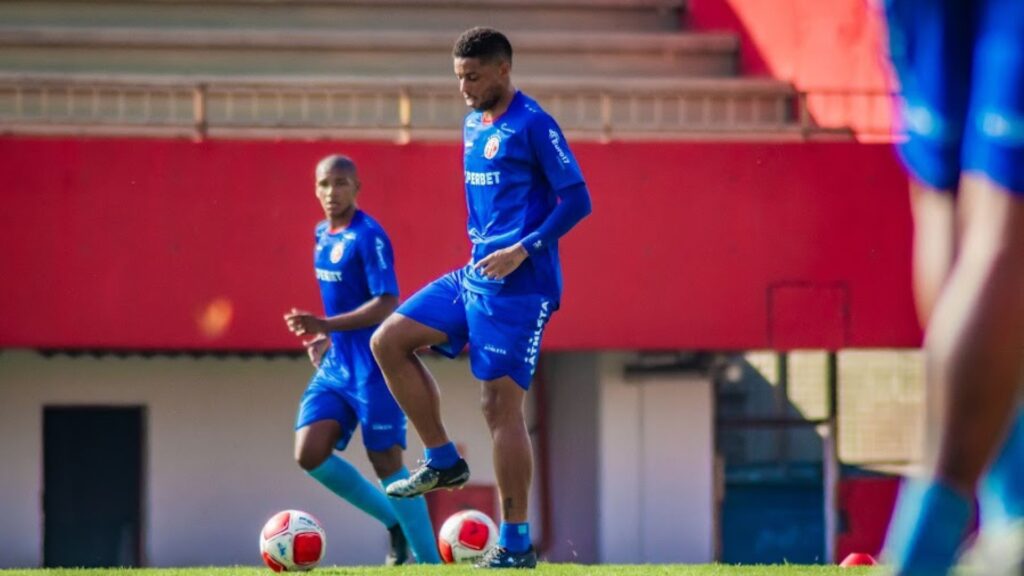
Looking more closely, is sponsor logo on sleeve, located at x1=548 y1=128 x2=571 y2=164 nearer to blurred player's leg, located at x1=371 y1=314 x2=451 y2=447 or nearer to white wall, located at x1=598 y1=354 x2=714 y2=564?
blurred player's leg, located at x1=371 y1=314 x2=451 y2=447

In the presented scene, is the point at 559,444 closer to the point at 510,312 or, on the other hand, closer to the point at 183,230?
the point at 183,230

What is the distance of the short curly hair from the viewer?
6.04m

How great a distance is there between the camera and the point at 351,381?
319 inches

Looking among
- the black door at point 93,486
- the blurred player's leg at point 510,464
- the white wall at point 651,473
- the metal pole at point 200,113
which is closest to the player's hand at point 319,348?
the blurred player's leg at point 510,464

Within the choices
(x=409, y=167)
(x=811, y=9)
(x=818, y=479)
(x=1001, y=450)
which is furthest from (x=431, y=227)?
(x=1001, y=450)

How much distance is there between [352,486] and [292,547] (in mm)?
1211

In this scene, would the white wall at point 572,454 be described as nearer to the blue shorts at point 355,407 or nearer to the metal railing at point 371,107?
the metal railing at point 371,107

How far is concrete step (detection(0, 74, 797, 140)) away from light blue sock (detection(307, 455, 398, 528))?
5.47m

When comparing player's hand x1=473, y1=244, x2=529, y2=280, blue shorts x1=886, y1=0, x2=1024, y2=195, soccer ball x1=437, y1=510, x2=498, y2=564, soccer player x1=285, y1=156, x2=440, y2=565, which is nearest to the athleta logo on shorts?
player's hand x1=473, y1=244, x2=529, y2=280

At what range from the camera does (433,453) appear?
6.21 m

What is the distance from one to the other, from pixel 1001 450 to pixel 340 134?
36.7 ft

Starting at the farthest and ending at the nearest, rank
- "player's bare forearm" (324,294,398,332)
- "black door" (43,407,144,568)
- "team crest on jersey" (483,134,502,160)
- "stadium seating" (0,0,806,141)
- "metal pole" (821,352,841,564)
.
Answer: "black door" (43,407,144,568)
"metal pole" (821,352,841,564)
"stadium seating" (0,0,806,141)
"player's bare forearm" (324,294,398,332)
"team crest on jersey" (483,134,502,160)

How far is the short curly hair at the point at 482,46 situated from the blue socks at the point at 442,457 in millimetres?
1350

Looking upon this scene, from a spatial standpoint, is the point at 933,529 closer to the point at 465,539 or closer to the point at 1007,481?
the point at 1007,481
